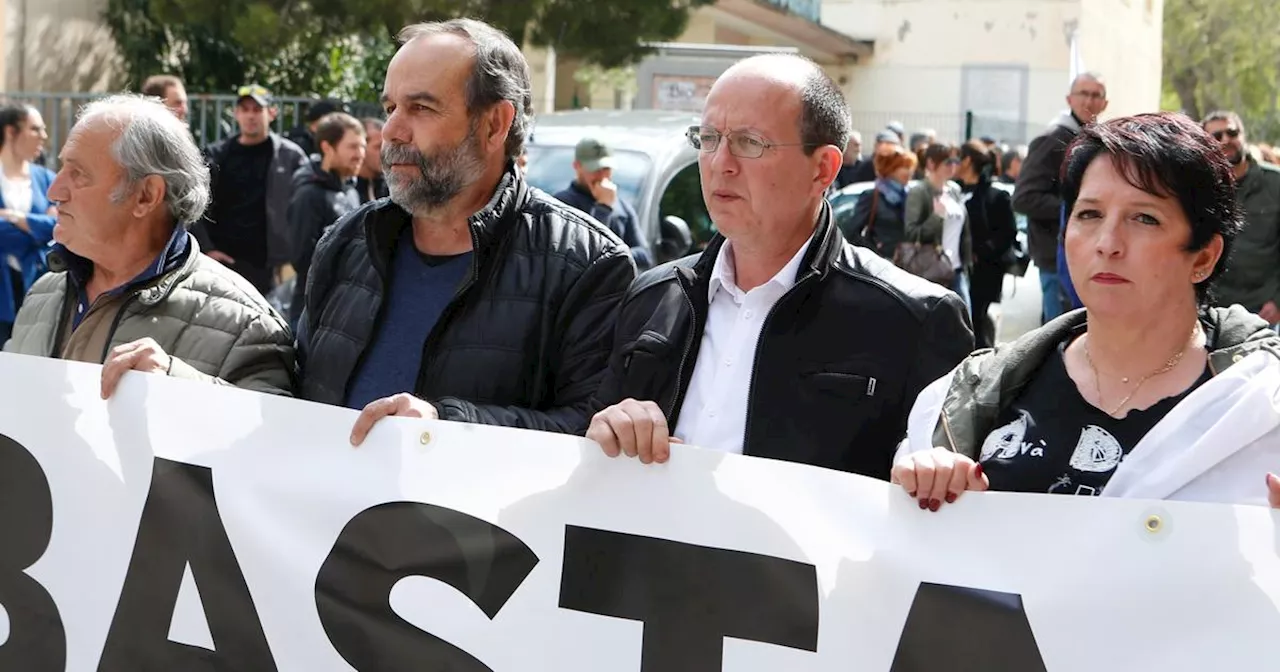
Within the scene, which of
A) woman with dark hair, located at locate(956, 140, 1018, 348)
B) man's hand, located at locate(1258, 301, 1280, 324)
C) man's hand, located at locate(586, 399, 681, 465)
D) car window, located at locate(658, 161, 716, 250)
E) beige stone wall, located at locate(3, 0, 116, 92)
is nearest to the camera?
man's hand, located at locate(586, 399, 681, 465)

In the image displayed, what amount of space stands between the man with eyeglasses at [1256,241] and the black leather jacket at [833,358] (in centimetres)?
558

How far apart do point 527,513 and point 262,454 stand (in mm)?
610

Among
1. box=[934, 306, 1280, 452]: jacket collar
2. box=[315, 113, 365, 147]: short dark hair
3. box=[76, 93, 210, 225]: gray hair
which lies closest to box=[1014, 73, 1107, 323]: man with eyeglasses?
box=[315, 113, 365, 147]: short dark hair

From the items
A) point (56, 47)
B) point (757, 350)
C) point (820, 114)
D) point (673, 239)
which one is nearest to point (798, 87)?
→ point (820, 114)

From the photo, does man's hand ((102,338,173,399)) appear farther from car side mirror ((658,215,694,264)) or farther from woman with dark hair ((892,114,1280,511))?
car side mirror ((658,215,694,264))

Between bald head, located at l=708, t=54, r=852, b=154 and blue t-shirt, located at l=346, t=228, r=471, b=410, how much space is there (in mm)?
756

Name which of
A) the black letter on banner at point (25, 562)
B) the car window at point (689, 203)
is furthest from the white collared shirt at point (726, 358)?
the car window at point (689, 203)

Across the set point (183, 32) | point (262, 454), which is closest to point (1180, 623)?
point (262, 454)

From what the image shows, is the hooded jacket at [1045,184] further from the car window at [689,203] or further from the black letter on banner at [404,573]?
the black letter on banner at [404,573]

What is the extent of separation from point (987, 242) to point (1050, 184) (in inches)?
133

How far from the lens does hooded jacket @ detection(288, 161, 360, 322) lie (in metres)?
8.45

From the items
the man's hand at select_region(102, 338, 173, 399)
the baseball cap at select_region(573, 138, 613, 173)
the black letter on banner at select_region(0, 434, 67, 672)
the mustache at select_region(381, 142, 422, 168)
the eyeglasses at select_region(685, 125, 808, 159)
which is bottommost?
the black letter on banner at select_region(0, 434, 67, 672)

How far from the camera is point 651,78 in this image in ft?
54.3

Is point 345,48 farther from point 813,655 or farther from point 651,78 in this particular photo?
point 813,655
